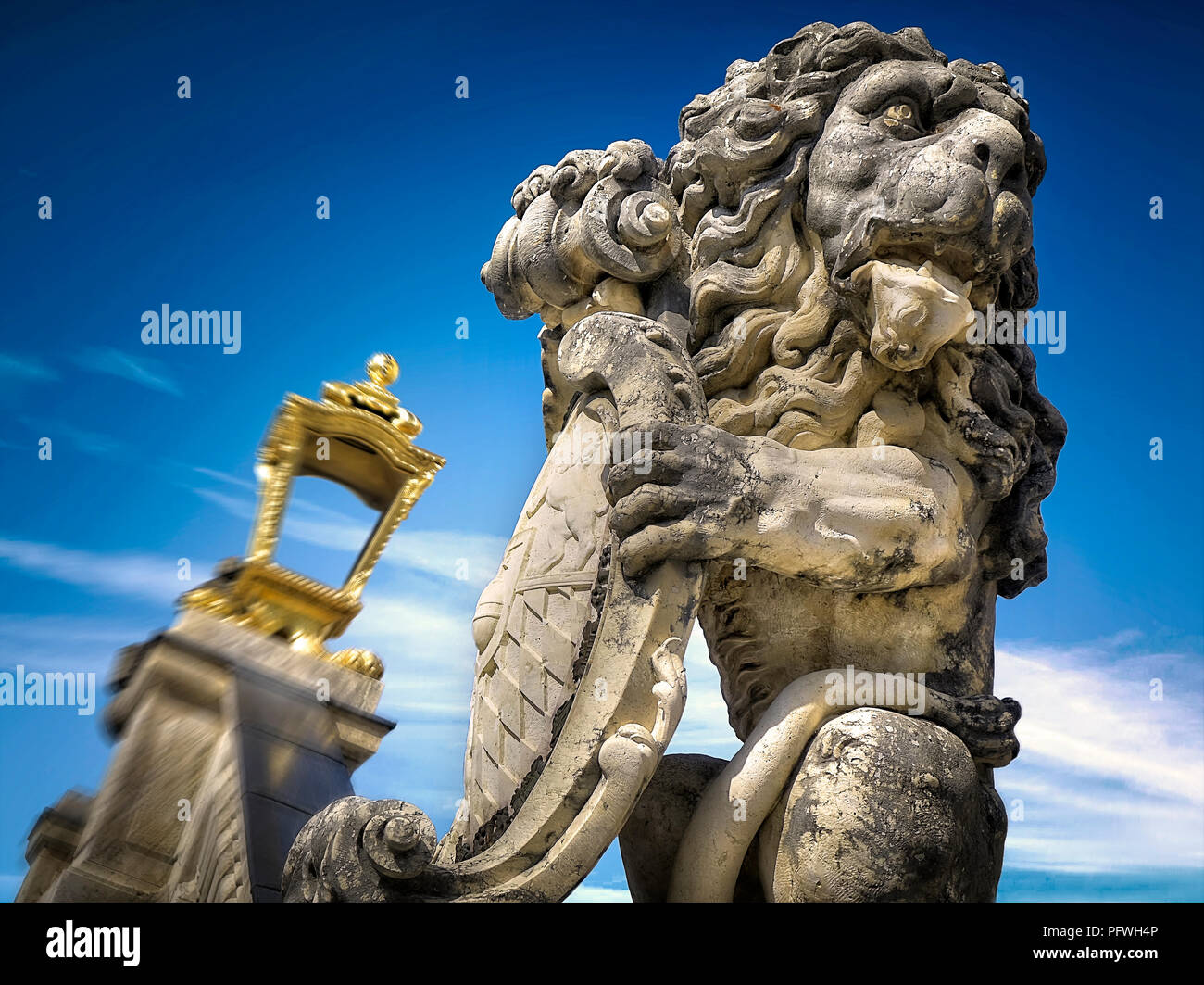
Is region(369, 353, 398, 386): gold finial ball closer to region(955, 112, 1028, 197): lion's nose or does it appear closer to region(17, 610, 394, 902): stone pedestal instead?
region(17, 610, 394, 902): stone pedestal

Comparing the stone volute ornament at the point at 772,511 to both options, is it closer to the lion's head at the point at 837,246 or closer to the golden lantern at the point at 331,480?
the lion's head at the point at 837,246

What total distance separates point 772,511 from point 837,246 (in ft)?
2.85

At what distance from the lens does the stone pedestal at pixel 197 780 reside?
3535 mm

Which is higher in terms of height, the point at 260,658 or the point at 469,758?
the point at 260,658

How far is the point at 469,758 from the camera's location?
11.6 feet

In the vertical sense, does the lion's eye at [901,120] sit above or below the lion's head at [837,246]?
above

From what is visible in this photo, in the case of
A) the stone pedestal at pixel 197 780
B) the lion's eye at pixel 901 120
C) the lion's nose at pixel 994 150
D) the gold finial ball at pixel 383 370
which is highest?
the lion's eye at pixel 901 120

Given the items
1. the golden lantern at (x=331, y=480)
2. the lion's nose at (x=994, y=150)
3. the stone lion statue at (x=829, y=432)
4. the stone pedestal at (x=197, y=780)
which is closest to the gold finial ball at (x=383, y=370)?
the golden lantern at (x=331, y=480)

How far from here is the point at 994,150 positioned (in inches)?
139
